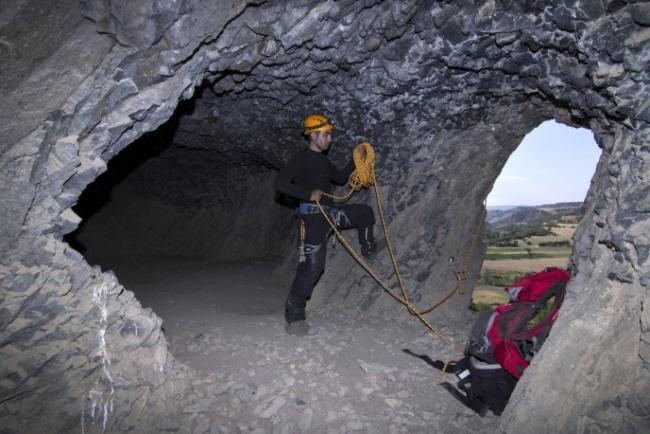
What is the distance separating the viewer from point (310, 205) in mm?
4598

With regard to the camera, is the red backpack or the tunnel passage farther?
the tunnel passage

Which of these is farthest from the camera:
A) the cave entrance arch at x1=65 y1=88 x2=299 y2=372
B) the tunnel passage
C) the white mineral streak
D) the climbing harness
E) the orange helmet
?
the tunnel passage

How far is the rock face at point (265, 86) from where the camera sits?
2477mm

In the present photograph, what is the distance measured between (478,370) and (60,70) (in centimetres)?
396

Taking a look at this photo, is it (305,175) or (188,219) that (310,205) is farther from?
(188,219)

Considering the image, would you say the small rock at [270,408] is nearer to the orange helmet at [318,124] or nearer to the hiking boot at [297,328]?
the hiking boot at [297,328]

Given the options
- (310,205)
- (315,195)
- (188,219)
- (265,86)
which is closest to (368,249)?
(310,205)

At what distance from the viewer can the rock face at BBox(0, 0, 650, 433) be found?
2.48 metres

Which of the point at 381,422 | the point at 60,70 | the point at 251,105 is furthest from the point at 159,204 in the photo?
the point at 381,422

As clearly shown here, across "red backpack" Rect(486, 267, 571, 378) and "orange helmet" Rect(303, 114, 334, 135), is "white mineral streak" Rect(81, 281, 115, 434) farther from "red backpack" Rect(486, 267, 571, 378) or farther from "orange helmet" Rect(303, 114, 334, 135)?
"red backpack" Rect(486, 267, 571, 378)

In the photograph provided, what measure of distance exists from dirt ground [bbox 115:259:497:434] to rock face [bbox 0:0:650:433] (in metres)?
0.44

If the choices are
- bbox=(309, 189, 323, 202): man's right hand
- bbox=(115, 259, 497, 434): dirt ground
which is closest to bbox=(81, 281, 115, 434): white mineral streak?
bbox=(115, 259, 497, 434): dirt ground

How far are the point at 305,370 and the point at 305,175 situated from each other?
2167mm

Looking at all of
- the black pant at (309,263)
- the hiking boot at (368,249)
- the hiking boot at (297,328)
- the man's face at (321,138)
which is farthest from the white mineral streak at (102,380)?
the hiking boot at (368,249)
